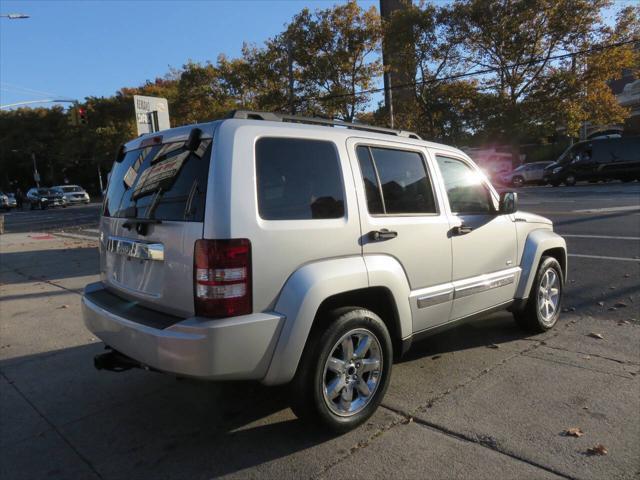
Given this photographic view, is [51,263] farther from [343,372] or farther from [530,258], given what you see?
[530,258]

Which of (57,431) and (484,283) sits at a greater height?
(484,283)

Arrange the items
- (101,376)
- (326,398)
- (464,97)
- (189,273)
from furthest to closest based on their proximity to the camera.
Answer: (464,97) → (101,376) → (326,398) → (189,273)

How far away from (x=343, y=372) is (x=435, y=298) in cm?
98

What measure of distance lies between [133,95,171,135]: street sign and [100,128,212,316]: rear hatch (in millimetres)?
7026

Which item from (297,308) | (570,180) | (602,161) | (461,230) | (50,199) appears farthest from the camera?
(50,199)

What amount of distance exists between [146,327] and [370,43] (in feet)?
99.8

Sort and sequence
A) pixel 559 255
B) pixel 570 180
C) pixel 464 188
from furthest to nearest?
pixel 570 180
pixel 559 255
pixel 464 188

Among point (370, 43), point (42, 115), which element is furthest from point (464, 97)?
point (42, 115)

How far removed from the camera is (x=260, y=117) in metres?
3.12

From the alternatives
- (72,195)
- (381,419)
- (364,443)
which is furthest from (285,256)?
(72,195)

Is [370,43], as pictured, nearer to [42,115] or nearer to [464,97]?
[464,97]

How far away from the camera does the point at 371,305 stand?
3379 mm

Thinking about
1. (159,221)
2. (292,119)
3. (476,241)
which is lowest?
(476,241)

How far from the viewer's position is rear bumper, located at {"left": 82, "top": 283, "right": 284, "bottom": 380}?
2.56m
